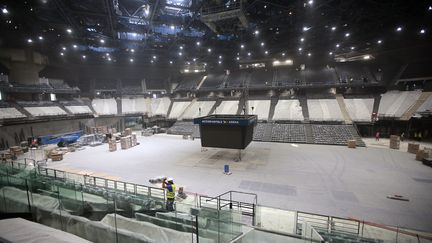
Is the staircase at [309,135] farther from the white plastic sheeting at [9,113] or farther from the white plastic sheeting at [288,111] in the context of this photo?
the white plastic sheeting at [9,113]

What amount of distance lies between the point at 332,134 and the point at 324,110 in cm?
644

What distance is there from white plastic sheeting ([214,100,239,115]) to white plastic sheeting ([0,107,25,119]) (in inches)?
1153

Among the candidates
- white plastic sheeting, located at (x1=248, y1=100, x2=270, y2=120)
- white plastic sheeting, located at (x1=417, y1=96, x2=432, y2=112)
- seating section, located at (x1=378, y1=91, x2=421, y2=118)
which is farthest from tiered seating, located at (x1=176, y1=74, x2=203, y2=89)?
white plastic sheeting, located at (x1=417, y1=96, x2=432, y2=112)

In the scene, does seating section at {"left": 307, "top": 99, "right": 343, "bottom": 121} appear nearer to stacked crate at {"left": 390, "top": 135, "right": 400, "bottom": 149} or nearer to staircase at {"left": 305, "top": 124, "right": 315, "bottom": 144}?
staircase at {"left": 305, "top": 124, "right": 315, "bottom": 144}

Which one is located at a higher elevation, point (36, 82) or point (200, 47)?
point (200, 47)

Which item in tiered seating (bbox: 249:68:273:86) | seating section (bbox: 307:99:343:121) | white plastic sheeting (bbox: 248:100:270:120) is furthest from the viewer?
tiered seating (bbox: 249:68:273:86)

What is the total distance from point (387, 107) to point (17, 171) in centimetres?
3918

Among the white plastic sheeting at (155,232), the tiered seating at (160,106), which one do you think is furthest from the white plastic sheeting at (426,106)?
the tiered seating at (160,106)

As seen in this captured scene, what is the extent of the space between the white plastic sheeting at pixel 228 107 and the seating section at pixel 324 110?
12.6 meters

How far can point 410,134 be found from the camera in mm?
25203

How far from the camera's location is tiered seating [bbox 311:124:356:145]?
80.0 feet

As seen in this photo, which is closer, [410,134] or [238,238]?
[238,238]

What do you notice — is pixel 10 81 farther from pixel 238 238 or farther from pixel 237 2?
pixel 238 238

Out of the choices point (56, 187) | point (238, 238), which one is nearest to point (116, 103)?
point (56, 187)
